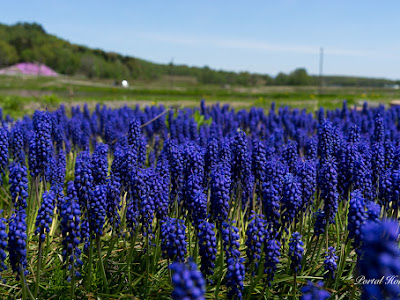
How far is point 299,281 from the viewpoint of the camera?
5320 mm

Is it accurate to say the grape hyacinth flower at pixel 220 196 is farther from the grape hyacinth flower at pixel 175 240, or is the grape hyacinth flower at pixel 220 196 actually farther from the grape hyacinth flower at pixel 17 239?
the grape hyacinth flower at pixel 17 239

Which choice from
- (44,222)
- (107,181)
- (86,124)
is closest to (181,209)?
(107,181)

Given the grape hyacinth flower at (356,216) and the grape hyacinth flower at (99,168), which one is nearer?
the grape hyacinth flower at (356,216)

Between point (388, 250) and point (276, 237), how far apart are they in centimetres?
306

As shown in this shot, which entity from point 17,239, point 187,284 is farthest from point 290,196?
point 17,239

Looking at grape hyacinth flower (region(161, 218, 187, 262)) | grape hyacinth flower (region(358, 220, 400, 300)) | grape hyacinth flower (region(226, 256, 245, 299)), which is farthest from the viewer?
grape hyacinth flower (region(161, 218, 187, 262))

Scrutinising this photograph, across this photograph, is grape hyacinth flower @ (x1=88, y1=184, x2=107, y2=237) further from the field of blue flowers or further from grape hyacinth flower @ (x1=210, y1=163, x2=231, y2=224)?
grape hyacinth flower @ (x1=210, y1=163, x2=231, y2=224)

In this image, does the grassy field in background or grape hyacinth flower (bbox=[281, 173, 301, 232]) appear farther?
the grassy field in background

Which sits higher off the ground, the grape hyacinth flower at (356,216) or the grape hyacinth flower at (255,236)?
the grape hyacinth flower at (356,216)

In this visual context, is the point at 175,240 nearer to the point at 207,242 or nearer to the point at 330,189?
the point at 207,242

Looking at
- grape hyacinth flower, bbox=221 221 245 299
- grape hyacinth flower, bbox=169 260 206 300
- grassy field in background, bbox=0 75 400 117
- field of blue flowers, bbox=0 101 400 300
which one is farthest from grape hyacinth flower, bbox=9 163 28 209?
grassy field in background, bbox=0 75 400 117

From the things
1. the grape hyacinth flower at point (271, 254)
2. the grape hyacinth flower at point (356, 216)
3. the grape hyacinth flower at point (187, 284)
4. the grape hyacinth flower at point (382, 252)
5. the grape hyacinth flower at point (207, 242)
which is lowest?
the grape hyacinth flower at point (271, 254)

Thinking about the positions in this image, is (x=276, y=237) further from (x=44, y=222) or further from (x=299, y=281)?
(x=44, y=222)

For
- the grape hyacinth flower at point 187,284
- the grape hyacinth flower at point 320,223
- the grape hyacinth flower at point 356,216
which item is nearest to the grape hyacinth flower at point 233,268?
the grape hyacinth flower at point 356,216
